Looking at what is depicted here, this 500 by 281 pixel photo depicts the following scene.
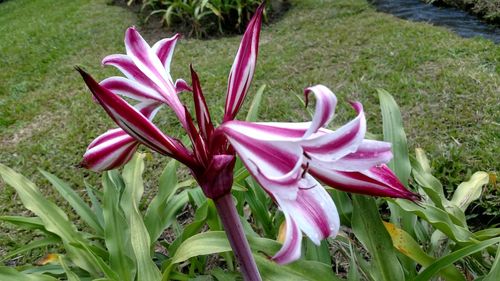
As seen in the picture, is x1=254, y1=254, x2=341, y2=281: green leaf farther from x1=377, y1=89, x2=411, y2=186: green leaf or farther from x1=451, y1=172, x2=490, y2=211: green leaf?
x1=451, y1=172, x2=490, y2=211: green leaf

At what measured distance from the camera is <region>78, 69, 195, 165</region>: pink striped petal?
79 cm

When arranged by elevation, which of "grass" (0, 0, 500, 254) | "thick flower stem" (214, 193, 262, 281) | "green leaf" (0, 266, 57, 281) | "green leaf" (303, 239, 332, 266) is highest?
"thick flower stem" (214, 193, 262, 281)

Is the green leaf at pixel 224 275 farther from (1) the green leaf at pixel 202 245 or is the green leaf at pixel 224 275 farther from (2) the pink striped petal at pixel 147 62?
(2) the pink striped petal at pixel 147 62

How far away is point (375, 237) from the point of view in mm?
1575

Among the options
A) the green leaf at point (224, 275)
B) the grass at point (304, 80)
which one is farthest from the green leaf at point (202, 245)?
the grass at point (304, 80)

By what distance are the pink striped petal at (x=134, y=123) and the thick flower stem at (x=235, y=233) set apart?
0.11m

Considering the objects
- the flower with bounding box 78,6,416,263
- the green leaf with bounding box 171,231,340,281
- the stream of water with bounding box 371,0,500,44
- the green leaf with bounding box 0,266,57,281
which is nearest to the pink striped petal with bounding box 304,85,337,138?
the flower with bounding box 78,6,416,263

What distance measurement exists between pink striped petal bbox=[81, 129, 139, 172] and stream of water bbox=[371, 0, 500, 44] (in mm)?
→ 4645

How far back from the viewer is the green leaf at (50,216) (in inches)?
79.2

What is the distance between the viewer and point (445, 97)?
342 centimetres

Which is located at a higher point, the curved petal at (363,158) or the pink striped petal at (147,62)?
the pink striped petal at (147,62)

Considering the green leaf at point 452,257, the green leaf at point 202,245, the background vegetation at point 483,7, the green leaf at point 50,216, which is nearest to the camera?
the green leaf at point 452,257

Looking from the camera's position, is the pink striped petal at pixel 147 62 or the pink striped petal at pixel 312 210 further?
the pink striped petal at pixel 147 62

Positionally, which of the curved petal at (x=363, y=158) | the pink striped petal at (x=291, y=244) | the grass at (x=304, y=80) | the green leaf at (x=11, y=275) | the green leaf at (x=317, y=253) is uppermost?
the curved petal at (x=363, y=158)
